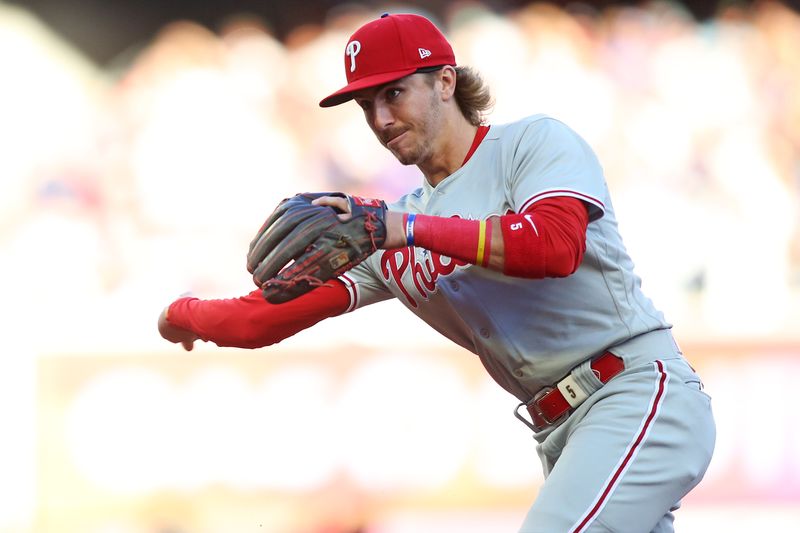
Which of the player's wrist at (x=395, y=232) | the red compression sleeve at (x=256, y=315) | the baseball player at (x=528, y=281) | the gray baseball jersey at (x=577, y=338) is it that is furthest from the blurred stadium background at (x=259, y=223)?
the player's wrist at (x=395, y=232)

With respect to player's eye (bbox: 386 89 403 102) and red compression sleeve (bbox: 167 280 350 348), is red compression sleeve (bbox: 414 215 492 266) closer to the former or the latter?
player's eye (bbox: 386 89 403 102)

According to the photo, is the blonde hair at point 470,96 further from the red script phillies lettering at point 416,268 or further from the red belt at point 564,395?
the red belt at point 564,395

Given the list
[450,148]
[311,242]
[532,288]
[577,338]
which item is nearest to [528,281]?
[532,288]

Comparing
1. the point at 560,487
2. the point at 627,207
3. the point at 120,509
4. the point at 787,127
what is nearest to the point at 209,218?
the point at 120,509

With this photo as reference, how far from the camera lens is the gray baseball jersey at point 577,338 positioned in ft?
7.22

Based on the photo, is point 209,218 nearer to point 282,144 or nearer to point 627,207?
point 282,144

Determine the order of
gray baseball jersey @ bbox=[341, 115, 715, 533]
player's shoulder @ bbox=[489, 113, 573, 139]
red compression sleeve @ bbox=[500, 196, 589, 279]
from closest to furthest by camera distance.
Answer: red compression sleeve @ bbox=[500, 196, 589, 279]
gray baseball jersey @ bbox=[341, 115, 715, 533]
player's shoulder @ bbox=[489, 113, 573, 139]

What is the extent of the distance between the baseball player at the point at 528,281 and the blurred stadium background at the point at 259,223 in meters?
2.37

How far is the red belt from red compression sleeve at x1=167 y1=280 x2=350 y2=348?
596mm

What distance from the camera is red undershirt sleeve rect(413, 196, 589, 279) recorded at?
2068mm

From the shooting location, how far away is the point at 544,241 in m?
2.06

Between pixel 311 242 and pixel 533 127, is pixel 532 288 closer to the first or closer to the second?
pixel 533 127

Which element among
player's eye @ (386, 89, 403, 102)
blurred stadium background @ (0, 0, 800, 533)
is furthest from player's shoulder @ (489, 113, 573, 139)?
blurred stadium background @ (0, 0, 800, 533)

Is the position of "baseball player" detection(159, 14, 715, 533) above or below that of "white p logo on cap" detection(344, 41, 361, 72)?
below
